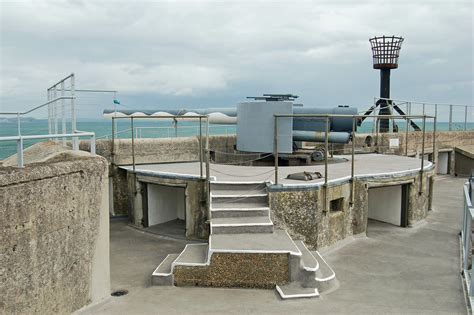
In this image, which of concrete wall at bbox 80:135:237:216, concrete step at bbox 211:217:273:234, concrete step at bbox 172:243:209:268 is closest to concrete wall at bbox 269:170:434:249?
concrete step at bbox 211:217:273:234

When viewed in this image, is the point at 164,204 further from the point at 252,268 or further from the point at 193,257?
the point at 252,268

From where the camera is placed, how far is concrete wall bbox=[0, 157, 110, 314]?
696cm

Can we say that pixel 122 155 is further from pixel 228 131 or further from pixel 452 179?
pixel 452 179

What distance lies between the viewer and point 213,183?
12984 millimetres

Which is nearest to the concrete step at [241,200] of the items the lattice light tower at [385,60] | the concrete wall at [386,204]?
the concrete wall at [386,204]

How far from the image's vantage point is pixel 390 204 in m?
15.7

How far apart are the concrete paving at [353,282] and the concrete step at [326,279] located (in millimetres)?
175

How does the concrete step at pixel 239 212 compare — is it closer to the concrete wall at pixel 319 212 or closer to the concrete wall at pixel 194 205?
the concrete wall at pixel 319 212

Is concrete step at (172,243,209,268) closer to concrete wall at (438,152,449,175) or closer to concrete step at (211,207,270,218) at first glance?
concrete step at (211,207,270,218)

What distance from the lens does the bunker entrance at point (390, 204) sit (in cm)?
1536

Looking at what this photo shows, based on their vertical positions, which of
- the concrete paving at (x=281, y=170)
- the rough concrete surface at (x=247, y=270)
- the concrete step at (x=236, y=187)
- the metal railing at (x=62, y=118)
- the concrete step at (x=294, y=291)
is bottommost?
the concrete step at (x=294, y=291)

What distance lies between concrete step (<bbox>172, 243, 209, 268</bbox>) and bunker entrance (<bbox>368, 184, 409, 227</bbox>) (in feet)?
23.8

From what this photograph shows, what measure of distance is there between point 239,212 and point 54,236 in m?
4.96

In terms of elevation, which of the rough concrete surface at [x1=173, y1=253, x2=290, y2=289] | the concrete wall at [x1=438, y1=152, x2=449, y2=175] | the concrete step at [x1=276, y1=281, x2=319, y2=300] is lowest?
→ the concrete step at [x1=276, y1=281, x2=319, y2=300]
